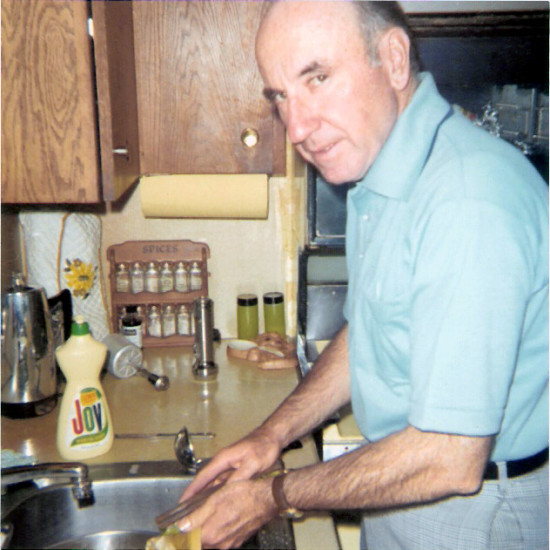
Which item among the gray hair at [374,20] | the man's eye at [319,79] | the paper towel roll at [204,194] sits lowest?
the paper towel roll at [204,194]

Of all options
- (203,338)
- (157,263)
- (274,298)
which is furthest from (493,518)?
(157,263)

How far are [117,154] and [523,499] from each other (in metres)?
0.94

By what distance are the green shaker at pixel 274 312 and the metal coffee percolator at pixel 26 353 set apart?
26.6 inches

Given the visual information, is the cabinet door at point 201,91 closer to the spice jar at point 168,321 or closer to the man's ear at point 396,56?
the spice jar at point 168,321

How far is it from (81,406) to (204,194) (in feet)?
2.36

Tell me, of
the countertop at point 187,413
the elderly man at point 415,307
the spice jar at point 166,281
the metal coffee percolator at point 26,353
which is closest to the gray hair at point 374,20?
the elderly man at point 415,307

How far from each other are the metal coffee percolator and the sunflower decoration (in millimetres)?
347

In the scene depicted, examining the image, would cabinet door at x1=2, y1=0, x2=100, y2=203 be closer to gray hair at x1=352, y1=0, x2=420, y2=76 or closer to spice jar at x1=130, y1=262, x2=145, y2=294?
gray hair at x1=352, y1=0, x2=420, y2=76

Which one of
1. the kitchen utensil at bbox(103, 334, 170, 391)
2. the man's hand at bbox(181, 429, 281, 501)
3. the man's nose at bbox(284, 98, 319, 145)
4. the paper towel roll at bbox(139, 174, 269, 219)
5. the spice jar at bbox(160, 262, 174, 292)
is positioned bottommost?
the man's hand at bbox(181, 429, 281, 501)

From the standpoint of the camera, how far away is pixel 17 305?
1.33 metres

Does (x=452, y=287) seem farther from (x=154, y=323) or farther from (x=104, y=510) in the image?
(x=154, y=323)

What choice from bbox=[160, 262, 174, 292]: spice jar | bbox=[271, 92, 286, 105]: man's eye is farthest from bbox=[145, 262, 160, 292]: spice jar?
bbox=[271, 92, 286, 105]: man's eye

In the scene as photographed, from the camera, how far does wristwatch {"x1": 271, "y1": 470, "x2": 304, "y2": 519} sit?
0.95m

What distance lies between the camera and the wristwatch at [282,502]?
0.95 meters
